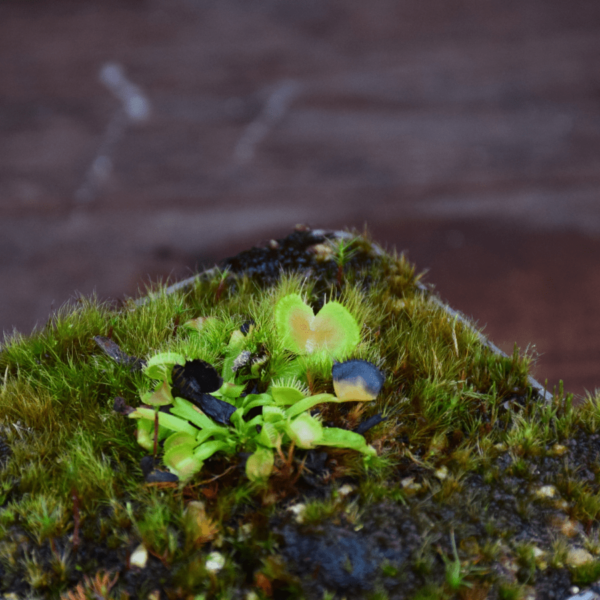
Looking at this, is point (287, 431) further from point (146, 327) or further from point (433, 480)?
point (146, 327)

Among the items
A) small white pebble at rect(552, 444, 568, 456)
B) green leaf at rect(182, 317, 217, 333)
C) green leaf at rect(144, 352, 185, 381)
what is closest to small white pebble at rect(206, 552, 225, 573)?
green leaf at rect(144, 352, 185, 381)

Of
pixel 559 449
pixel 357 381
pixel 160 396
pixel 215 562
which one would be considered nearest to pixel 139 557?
pixel 215 562

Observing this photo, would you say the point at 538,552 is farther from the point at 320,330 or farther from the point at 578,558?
the point at 320,330

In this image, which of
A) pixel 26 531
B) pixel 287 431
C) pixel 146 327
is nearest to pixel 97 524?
pixel 26 531

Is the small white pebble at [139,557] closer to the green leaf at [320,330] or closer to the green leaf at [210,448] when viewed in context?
the green leaf at [210,448]

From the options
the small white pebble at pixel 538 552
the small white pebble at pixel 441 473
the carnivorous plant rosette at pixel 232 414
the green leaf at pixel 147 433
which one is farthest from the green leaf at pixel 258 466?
the small white pebble at pixel 538 552

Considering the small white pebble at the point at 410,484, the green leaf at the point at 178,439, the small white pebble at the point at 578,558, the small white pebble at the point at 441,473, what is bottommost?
the small white pebble at the point at 578,558

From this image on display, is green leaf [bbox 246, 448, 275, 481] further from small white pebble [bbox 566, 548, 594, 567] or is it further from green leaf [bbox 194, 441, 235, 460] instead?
small white pebble [bbox 566, 548, 594, 567]
